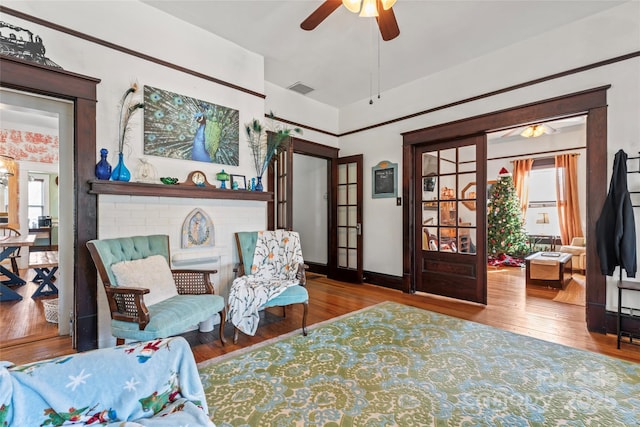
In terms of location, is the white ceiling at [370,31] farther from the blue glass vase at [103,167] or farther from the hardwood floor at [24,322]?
the hardwood floor at [24,322]

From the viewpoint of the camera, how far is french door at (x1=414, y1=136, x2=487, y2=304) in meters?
3.91

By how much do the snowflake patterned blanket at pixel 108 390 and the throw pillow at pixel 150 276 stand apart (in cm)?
126

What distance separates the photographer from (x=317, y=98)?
201 inches

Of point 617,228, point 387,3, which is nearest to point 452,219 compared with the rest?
point 617,228

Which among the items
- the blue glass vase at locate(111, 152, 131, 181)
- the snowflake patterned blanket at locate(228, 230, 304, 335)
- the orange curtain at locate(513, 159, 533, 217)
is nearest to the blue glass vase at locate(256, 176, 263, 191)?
the snowflake patterned blanket at locate(228, 230, 304, 335)

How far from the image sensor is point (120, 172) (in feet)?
8.68

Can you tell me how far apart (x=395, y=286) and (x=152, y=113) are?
4011 millimetres

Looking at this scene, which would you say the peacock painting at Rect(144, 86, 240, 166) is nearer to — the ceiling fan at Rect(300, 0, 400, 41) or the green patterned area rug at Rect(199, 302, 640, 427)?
the ceiling fan at Rect(300, 0, 400, 41)

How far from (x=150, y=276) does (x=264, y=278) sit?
3.85ft

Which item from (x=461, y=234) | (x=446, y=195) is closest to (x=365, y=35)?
(x=446, y=195)

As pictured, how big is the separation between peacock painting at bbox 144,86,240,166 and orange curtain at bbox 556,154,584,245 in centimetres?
Result: 750

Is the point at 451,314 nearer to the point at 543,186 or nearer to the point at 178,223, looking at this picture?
the point at 178,223

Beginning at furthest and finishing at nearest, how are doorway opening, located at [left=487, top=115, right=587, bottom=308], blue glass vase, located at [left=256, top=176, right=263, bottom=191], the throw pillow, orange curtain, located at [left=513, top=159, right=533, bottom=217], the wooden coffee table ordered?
1. orange curtain, located at [left=513, top=159, right=533, bottom=217]
2. doorway opening, located at [left=487, top=115, right=587, bottom=308]
3. the wooden coffee table
4. blue glass vase, located at [left=256, top=176, right=263, bottom=191]
5. the throw pillow

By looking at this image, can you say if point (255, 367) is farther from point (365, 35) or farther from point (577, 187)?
point (577, 187)
